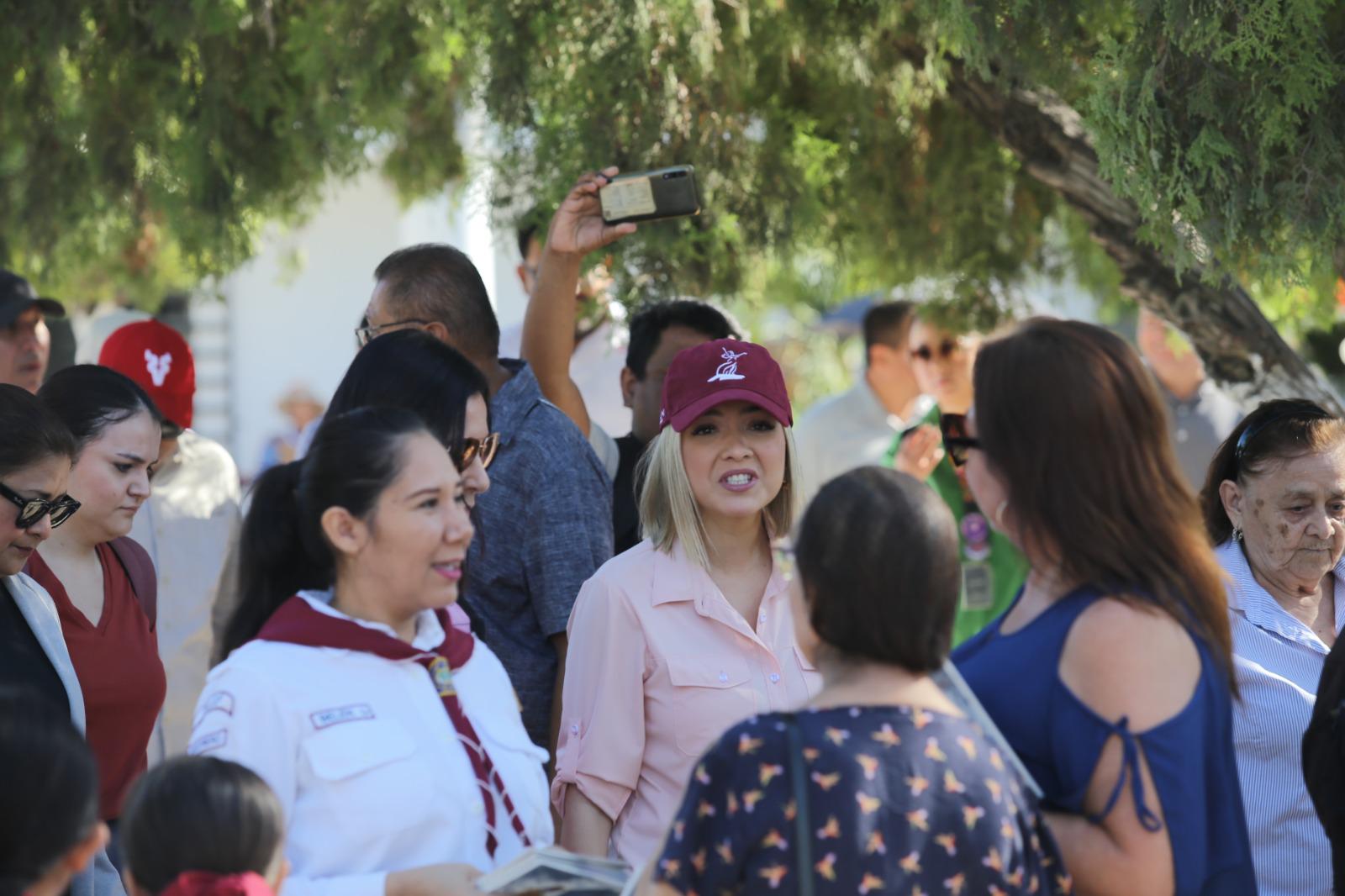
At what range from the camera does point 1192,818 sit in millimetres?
2084

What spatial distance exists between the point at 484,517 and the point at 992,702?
1515 mm

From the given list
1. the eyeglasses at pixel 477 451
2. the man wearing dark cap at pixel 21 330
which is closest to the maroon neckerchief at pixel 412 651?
the eyeglasses at pixel 477 451

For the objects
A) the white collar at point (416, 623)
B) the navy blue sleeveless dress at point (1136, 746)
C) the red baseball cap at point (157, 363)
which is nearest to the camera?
the navy blue sleeveless dress at point (1136, 746)

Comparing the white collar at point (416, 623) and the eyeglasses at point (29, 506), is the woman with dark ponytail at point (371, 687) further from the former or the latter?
the eyeglasses at point (29, 506)

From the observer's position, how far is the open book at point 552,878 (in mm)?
2100

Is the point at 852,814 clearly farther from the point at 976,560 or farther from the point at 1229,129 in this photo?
the point at 976,560

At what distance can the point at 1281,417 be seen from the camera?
339 centimetres

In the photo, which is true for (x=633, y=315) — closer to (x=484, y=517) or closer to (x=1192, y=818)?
(x=484, y=517)

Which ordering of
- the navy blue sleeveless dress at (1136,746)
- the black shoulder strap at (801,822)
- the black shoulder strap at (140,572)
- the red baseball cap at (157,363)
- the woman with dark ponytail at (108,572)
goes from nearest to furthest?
the black shoulder strap at (801,822)
the navy blue sleeveless dress at (1136,746)
the woman with dark ponytail at (108,572)
the black shoulder strap at (140,572)
the red baseball cap at (157,363)

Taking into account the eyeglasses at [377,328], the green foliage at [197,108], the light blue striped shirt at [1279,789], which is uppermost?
the green foliage at [197,108]

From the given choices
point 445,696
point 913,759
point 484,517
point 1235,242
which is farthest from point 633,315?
point 913,759

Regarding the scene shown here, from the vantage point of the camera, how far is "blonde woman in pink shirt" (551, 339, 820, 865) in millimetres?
2844

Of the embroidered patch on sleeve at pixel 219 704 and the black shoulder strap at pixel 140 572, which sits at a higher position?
the embroidered patch on sleeve at pixel 219 704

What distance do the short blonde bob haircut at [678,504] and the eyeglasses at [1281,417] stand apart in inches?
41.7
